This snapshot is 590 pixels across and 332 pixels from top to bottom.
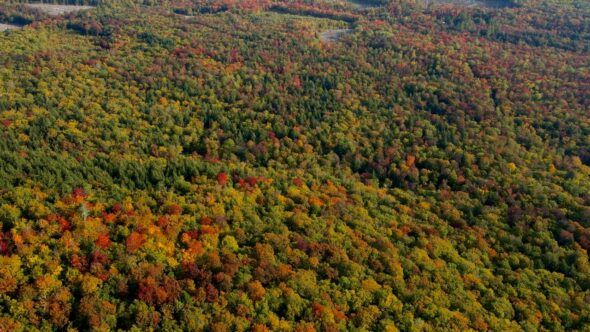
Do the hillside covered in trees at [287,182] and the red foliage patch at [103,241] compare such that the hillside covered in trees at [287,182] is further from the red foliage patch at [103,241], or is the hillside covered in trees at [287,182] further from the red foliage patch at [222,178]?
the red foliage patch at [222,178]

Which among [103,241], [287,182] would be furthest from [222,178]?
[103,241]

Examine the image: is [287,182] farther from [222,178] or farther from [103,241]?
[103,241]

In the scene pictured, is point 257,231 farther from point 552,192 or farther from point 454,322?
point 552,192

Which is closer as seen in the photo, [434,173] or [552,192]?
[552,192]

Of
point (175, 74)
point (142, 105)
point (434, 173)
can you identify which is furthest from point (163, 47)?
point (434, 173)

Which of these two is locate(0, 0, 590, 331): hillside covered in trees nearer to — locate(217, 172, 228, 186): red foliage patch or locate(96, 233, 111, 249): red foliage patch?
locate(96, 233, 111, 249): red foliage patch

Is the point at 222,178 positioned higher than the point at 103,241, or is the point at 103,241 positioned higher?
the point at 103,241

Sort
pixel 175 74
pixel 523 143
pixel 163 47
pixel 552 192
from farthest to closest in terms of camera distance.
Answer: pixel 163 47, pixel 175 74, pixel 523 143, pixel 552 192

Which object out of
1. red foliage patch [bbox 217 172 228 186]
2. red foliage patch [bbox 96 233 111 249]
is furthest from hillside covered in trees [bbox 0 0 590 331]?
red foliage patch [bbox 217 172 228 186]
